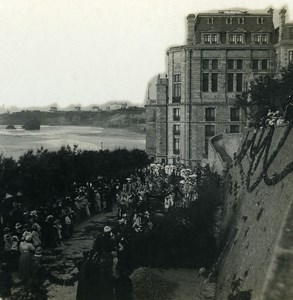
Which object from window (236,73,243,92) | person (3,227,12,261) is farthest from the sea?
window (236,73,243,92)

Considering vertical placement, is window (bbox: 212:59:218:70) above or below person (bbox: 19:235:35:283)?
above

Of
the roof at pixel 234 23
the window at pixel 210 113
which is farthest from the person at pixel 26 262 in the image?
the roof at pixel 234 23

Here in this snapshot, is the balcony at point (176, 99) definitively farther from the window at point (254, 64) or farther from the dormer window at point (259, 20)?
the dormer window at point (259, 20)

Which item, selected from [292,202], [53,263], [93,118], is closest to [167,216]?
[53,263]

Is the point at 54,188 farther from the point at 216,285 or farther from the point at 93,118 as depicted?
the point at 93,118

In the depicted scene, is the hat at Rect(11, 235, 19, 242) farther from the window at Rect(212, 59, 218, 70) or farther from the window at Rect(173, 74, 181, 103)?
the window at Rect(212, 59, 218, 70)
